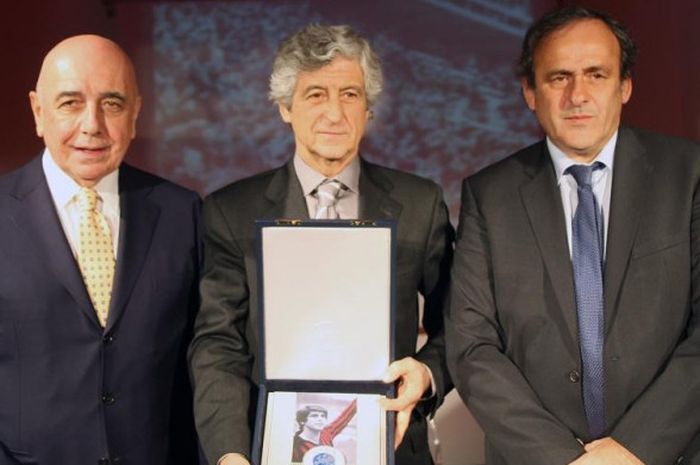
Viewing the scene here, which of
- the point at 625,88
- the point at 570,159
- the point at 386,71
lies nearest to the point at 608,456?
the point at 570,159

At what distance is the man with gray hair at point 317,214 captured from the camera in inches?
80.0

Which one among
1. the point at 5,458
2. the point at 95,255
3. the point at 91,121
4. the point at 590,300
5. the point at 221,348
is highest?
the point at 91,121

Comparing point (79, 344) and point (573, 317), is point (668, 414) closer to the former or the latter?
point (573, 317)

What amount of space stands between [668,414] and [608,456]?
0.17 metres

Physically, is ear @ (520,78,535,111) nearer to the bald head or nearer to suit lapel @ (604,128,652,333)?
suit lapel @ (604,128,652,333)

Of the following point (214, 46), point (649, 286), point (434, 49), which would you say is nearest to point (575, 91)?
point (649, 286)

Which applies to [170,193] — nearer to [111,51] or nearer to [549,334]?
[111,51]

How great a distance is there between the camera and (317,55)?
2045mm

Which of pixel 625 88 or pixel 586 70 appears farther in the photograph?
pixel 625 88

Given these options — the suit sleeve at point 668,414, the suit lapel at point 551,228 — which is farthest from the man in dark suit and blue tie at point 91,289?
the suit sleeve at point 668,414

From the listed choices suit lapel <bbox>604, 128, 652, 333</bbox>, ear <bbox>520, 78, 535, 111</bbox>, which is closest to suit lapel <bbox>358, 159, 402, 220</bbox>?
ear <bbox>520, 78, 535, 111</bbox>

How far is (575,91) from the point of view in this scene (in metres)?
2.02

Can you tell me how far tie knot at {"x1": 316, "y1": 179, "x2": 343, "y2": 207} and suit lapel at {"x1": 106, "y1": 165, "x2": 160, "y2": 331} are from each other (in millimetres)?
443

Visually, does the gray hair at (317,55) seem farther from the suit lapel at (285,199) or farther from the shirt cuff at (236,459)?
the shirt cuff at (236,459)
